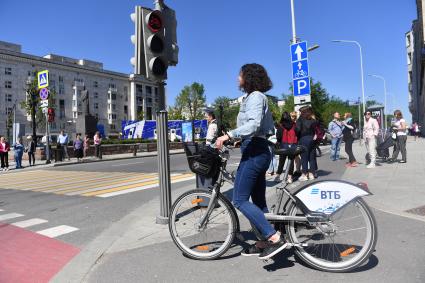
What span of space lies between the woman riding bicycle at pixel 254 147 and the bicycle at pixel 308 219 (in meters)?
0.15

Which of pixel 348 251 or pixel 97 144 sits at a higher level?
pixel 97 144

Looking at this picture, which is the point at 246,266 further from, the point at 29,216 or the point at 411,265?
the point at 29,216

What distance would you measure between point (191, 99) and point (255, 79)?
7109 centimetres

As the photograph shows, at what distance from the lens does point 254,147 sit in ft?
11.8

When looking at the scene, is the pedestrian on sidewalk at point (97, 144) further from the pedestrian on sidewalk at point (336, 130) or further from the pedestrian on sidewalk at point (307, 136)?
the pedestrian on sidewalk at point (307, 136)

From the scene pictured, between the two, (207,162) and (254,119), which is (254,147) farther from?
(207,162)

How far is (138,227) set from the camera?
208 inches

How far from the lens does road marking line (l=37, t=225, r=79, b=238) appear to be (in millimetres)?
5289

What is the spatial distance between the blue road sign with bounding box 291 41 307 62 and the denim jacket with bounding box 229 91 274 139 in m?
→ 7.79

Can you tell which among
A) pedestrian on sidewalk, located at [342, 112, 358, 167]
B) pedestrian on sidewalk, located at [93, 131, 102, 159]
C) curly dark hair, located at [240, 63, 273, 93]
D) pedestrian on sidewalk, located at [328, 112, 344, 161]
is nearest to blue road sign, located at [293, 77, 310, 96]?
pedestrian on sidewalk, located at [342, 112, 358, 167]

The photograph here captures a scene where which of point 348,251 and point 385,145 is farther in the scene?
point 385,145

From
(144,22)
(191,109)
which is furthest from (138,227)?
(191,109)

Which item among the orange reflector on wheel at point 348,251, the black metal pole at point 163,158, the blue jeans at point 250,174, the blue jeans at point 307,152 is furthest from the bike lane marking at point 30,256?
the blue jeans at point 307,152

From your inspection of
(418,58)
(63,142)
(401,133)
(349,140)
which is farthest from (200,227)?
(418,58)
